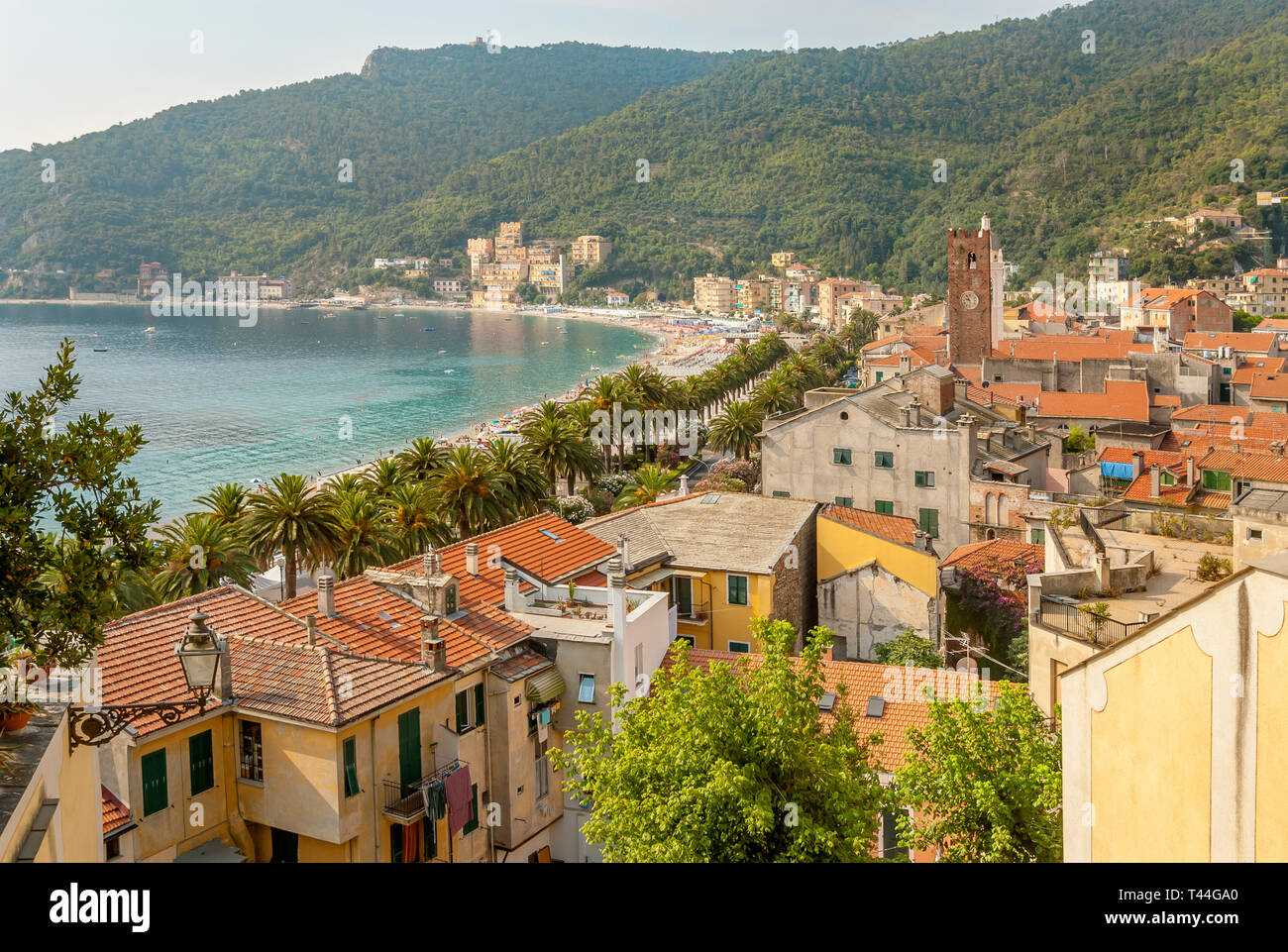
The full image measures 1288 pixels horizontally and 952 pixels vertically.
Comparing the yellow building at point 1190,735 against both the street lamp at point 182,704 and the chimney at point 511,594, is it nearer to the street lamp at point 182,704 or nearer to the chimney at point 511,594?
the street lamp at point 182,704

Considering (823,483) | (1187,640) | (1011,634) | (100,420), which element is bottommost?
(1011,634)

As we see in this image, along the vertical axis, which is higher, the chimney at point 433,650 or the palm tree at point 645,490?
the chimney at point 433,650

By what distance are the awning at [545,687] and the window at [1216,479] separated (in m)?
32.1

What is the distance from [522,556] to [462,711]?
Result: 639cm

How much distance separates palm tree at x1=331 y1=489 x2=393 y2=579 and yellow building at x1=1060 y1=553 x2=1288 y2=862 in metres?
26.5

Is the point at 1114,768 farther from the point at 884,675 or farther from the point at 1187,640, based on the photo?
the point at 884,675

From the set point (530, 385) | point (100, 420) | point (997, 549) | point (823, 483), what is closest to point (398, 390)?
point (530, 385)

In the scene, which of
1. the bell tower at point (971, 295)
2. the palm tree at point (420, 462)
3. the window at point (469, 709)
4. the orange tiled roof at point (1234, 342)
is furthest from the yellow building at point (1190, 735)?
the orange tiled roof at point (1234, 342)

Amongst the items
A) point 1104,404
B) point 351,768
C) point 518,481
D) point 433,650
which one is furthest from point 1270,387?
point 351,768

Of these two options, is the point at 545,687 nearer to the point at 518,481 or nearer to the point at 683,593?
the point at 683,593

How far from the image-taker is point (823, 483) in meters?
40.2

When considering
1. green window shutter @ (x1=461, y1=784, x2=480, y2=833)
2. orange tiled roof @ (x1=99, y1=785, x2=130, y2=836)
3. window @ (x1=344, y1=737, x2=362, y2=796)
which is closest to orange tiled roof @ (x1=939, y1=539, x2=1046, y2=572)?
green window shutter @ (x1=461, y1=784, x2=480, y2=833)

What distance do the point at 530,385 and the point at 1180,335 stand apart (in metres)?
75.4

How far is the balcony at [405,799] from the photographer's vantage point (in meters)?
15.3
